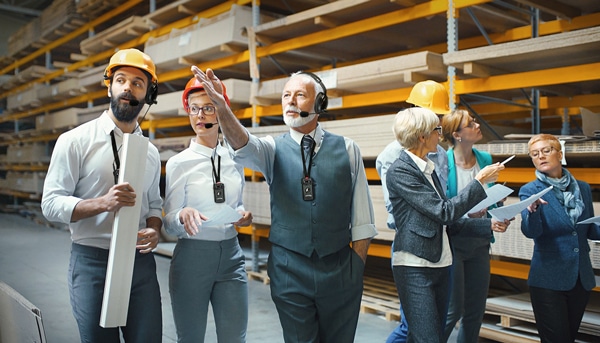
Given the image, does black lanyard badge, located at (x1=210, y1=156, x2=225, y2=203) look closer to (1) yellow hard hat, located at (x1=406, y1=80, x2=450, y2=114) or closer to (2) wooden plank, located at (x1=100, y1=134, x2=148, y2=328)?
(2) wooden plank, located at (x1=100, y1=134, x2=148, y2=328)

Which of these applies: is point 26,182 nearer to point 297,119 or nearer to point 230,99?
point 230,99

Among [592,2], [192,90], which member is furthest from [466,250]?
[592,2]

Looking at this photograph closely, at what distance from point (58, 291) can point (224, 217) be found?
4.79 meters

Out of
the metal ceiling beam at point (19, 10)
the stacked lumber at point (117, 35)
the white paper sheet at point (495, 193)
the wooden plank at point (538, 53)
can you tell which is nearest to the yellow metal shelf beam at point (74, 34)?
the stacked lumber at point (117, 35)

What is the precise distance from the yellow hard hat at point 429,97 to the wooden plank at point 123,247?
2.44m

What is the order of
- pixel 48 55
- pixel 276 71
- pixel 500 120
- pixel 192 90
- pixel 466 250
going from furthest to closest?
1. pixel 48 55
2. pixel 276 71
3. pixel 500 120
4. pixel 466 250
5. pixel 192 90

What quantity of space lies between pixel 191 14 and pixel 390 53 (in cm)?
299

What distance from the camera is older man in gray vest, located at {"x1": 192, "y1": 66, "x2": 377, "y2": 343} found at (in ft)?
8.19

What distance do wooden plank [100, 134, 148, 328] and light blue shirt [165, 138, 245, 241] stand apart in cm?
59

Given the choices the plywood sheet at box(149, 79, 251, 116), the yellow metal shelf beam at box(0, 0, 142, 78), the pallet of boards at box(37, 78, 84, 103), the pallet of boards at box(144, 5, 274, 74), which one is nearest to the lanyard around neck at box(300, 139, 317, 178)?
the plywood sheet at box(149, 79, 251, 116)

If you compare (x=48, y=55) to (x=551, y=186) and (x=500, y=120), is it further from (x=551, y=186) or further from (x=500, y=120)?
(x=551, y=186)

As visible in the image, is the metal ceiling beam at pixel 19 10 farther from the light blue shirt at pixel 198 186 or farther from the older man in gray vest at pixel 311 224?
the older man in gray vest at pixel 311 224

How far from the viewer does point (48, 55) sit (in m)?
13.3

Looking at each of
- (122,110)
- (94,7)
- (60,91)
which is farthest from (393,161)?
(60,91)
